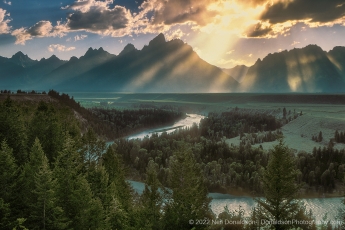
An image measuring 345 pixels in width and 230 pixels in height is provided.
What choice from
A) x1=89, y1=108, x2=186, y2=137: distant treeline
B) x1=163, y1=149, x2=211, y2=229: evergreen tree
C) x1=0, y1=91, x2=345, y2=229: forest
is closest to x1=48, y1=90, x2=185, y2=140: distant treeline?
x1=89, y1=108, x2=186, y2=137: distant treeline

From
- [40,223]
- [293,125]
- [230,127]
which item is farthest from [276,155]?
[293,125]

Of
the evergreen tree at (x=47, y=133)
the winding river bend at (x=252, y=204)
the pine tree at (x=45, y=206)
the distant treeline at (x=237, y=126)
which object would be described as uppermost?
the evergreen tree at (x=47, y=133)

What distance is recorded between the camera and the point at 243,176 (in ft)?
238

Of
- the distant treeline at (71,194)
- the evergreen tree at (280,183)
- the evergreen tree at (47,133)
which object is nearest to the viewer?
the distant treeline at (71,194)

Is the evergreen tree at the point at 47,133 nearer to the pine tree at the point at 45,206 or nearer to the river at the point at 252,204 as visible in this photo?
the pine tree at the point at 45,206

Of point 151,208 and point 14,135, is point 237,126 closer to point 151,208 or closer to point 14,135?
point 151,208

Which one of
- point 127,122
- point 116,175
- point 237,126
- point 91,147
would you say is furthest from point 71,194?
point 127,122

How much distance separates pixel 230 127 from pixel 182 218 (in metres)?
126

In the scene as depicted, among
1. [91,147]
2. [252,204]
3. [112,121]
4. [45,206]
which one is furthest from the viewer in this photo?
[112,121]

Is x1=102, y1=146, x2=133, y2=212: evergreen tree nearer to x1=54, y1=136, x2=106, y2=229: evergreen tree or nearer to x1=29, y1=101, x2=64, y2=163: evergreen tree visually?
x1=29, y1=101, x2=64, y2=163: evergreen tree

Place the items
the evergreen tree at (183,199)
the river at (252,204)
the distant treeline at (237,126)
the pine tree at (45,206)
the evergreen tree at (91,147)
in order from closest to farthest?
the pine tree at (45,206), the evergreen tree at (183,199), the evergreen tree at (91,147), the river at (252,204), the distant treeline at (237,126)

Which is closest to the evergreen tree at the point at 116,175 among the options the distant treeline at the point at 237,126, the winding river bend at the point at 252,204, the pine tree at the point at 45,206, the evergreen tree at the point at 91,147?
the evergreen tree at the point at 91,147

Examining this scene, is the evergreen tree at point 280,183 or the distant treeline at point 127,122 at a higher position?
the evergreen tree at point 280,183

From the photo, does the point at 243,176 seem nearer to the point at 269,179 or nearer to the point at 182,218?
the point at 269,179
